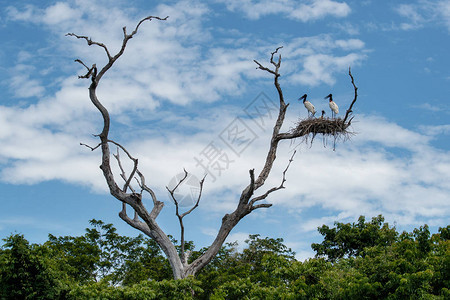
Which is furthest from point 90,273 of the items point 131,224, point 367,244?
point 367,244

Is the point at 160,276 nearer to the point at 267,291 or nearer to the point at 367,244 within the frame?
the point at 367,244

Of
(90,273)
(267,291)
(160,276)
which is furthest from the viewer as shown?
(90,273)

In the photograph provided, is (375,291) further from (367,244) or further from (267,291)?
(367,244)

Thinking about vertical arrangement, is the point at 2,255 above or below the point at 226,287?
above

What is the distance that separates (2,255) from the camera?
10.9 meters

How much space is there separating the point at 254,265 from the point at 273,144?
801 centimetres

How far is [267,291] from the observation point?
32.7 feet

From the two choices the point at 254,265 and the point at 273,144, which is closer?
the point at 273,144

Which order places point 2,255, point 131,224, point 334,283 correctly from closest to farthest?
point 334,283 → point 2,255 → point 131,224

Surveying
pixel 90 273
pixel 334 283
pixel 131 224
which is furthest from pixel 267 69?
pixel 90 273

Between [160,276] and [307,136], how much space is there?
9548 millimetres

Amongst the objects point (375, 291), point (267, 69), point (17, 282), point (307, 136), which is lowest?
point (375, 291)

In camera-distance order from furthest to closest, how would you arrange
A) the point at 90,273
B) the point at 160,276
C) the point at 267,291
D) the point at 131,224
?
1. the point at 90,273
2. the point at 160,276
3. the point at 131,224
4. the point at 267,291

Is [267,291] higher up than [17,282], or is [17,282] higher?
[17,282]
